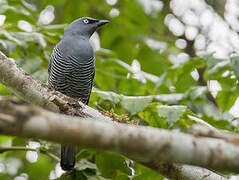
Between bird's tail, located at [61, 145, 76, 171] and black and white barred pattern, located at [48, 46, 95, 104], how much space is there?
1030 mm

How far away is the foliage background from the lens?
3.44 meters

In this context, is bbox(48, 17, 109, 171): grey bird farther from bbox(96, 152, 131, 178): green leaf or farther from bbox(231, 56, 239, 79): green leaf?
bbox(231, 56, 239, 79): green leaf

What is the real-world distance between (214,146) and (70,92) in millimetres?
3221

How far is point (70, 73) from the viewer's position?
454 cm

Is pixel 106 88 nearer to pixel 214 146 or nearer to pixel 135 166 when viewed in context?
pixel 135 166

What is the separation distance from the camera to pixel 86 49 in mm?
4645

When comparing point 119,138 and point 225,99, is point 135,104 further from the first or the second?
point 119,138

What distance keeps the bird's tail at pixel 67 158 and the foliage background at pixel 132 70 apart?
71 mm

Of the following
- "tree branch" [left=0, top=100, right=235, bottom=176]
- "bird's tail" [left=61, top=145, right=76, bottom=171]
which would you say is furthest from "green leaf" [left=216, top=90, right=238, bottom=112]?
"tree branch" [left=0, top=100, right=235, bottom=176]

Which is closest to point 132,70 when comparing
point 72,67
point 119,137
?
point 72,67

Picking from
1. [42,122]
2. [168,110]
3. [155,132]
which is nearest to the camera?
[42,122]

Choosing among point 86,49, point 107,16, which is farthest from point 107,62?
point 107,16

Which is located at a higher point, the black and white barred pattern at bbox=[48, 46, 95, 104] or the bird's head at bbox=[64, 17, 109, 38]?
the bird's head at bbox=[64, 17, 109, 38]

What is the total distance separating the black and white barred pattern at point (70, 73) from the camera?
4465 mm
